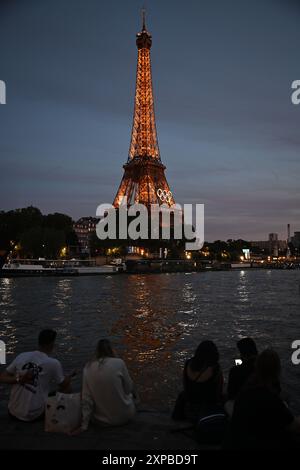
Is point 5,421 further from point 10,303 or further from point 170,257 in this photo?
point 170,257

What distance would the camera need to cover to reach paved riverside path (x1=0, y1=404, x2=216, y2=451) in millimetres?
4730

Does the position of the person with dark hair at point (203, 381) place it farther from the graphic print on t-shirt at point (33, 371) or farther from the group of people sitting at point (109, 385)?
the graphic print on t-shirt at point (33, 371)

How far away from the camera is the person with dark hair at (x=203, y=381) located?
5449mm

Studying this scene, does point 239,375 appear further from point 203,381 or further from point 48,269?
point 48,269

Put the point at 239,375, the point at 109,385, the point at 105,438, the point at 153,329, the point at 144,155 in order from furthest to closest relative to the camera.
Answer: the point at 144,155 → the point at 153,329 → the point at 239,375 → the point at 109,385 → the point at 105,438

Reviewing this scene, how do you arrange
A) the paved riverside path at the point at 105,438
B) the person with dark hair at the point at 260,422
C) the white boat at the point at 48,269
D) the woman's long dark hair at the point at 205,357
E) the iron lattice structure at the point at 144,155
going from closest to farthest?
the person with dark hair at the point at 260,422 < the paved riverside path at the point at 105,438 < the woman's long dark hair at the point at 205,357 < the white boat at the point at 48,269 < the iron lattice structure at the point at 144,155

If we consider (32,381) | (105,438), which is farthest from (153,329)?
(105,438)

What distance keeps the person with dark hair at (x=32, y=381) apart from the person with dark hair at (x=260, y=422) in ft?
8.06

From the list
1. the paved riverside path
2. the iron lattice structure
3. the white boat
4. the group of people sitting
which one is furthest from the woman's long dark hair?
the iron lattice structure

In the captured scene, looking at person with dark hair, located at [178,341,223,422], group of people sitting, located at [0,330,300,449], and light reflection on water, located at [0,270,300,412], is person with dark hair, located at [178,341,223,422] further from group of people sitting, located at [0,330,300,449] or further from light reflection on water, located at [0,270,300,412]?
light reflection on water, located at [0,270,300,412]

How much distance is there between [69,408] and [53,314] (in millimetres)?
19865

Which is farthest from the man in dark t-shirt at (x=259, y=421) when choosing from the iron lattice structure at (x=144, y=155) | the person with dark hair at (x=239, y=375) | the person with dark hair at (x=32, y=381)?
the iron lattice structure at (x=144, y=155)

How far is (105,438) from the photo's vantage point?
4949 mm

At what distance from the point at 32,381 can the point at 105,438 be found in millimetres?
1164
